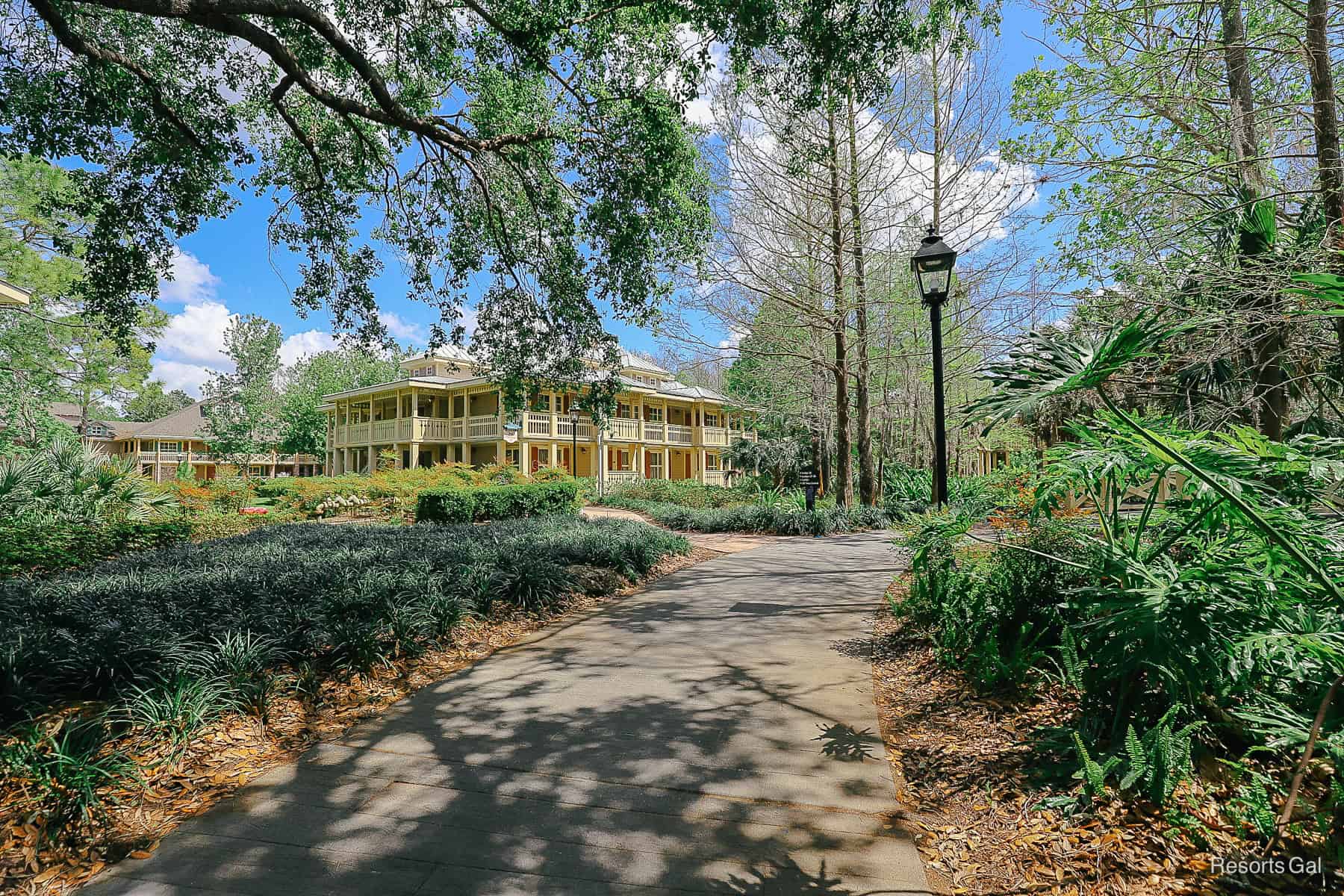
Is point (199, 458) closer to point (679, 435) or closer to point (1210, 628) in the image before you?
point (679, 435)

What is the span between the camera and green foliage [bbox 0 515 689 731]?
3355mm

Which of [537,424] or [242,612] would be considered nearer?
[242,612]

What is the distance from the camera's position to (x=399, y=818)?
2734 mm

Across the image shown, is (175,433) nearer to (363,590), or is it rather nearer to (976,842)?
(363,590)

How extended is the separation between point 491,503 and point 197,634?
32.2 feet

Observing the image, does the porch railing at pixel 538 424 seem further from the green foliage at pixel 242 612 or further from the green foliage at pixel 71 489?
the green foliage at pixel 242 612

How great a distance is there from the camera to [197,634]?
3.83 metres

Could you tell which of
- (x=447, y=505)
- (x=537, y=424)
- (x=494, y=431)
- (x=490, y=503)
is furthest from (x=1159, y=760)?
(x=494, y=431)

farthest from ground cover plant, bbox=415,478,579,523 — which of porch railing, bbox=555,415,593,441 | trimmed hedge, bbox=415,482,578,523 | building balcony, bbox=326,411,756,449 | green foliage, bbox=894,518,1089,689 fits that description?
porch railing, bbox=555,415,593,441

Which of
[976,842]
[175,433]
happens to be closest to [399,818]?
[976,842]

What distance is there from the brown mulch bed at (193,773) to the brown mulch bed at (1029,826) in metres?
3.16

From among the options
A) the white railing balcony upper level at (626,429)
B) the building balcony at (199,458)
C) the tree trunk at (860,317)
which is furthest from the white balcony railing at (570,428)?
the building balcony at (199,458)

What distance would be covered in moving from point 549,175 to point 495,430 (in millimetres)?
19365

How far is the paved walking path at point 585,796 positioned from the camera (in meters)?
2.36
